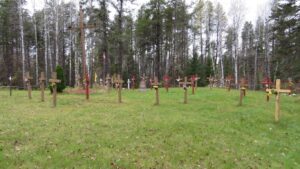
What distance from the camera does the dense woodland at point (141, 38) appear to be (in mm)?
30359

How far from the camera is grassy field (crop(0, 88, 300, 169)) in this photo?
7090mm

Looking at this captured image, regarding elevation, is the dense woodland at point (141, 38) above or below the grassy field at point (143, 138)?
above

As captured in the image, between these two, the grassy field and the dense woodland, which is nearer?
the grassy field

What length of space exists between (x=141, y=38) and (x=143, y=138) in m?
27.7

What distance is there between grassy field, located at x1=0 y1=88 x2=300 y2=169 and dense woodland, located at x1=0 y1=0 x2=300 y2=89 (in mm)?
16487

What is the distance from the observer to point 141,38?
35.3 meters

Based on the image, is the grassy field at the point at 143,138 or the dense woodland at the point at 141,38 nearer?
the grassy field at the point at 143,138

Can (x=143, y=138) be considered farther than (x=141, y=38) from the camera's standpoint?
No

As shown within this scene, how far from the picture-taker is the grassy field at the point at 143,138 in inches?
279

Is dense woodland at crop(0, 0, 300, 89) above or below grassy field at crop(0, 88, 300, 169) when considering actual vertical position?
above

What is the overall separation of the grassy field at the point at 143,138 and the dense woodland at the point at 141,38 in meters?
16.5

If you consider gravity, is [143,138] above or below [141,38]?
below

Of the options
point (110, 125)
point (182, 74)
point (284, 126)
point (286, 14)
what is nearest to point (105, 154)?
point (110, 125)

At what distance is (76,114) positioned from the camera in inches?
445
